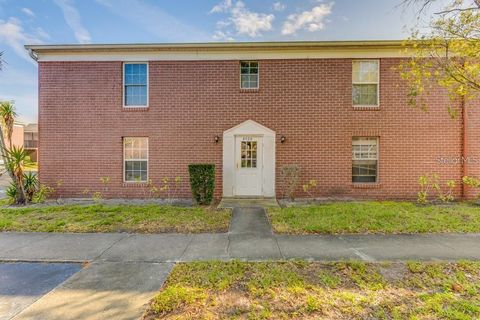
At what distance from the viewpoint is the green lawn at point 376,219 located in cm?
553

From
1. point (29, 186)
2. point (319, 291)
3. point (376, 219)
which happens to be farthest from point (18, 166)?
point (376, 219)

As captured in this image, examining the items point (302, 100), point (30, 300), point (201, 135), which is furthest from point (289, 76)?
point (30, 300)

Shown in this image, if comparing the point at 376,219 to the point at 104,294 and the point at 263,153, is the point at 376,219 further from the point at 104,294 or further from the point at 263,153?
the point at 104,294

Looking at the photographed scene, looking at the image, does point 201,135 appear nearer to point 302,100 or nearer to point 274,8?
point 302,100

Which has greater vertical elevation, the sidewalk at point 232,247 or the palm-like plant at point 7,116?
the palm-like plant at point 7,116

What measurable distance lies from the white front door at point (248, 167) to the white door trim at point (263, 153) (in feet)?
0.39

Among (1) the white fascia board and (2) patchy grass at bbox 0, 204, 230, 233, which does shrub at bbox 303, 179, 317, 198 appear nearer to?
(2) patchy grass at bbox 0, 204, 230, 233

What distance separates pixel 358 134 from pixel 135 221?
8.24 m

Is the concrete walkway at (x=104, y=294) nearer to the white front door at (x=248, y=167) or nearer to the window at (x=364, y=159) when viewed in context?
the white front door at (x=248, y=167)

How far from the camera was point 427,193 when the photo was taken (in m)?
9.08

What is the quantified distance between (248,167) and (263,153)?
0.80m

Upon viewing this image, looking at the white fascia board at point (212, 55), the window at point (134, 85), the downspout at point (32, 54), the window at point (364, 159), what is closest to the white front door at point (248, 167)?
the white fascia board at point (212, 55)

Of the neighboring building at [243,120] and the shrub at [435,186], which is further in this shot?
the neighboring building at [243,120]

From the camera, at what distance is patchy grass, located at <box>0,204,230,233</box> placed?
572cm
